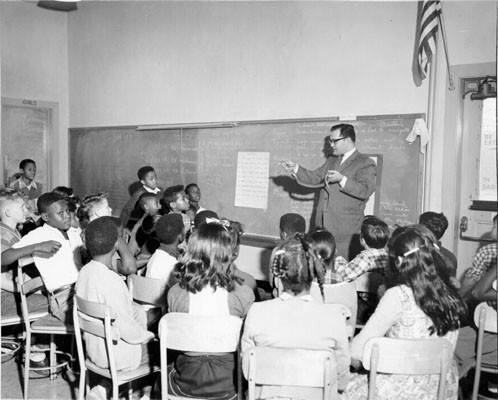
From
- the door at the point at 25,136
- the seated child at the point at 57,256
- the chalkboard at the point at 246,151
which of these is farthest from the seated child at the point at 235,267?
the door at the point at 25,136

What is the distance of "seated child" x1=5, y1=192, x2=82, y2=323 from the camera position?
9.27ft

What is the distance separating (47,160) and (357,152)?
5105 millimetres

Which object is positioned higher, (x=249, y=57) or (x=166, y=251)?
(x=249, y=57)

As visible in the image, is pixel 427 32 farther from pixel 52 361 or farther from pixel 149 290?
pixel 52 361

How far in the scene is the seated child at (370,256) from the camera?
2.71 metres

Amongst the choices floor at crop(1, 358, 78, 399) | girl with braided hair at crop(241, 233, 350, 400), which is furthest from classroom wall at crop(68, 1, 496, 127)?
floor at crop(1, 358, 78, 399)

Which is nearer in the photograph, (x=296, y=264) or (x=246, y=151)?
(x=296, y=264)

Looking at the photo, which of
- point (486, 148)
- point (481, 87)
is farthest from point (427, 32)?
point (486, 148)

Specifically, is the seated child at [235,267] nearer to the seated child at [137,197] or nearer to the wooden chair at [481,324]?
the wooden chair at [481,324]

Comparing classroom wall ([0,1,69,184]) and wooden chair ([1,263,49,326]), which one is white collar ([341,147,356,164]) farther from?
classroom wall ([0,1,69,184])

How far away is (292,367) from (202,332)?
38 cm

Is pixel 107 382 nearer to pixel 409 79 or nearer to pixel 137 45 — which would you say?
pixel 409 79

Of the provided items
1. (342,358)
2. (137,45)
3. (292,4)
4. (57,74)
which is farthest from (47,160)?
(342,358)

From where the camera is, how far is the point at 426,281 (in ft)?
6.35
